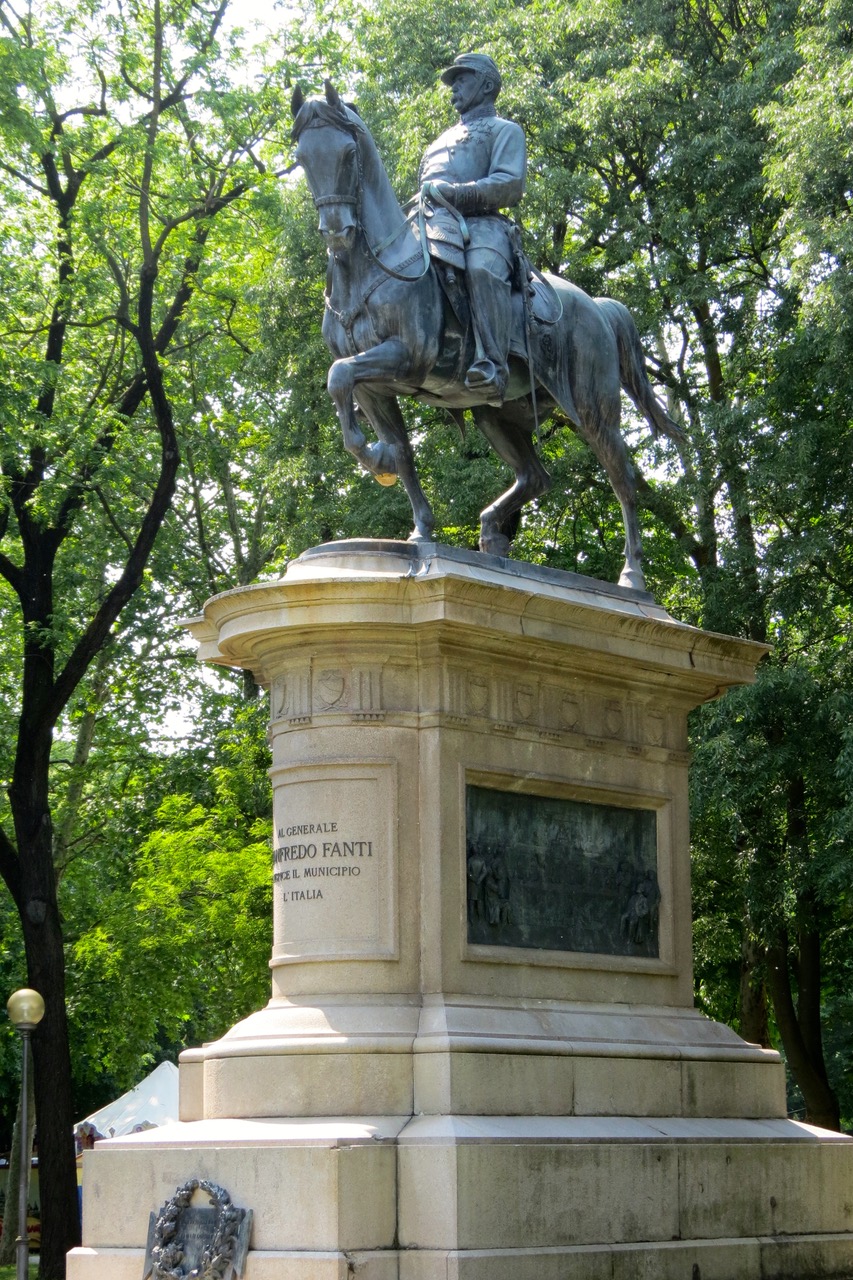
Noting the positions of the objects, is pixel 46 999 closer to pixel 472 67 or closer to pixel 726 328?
pixel 726 328

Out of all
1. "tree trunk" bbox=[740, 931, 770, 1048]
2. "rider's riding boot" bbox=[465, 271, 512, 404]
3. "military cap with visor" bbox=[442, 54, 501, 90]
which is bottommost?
"tree trunk" bbox=[740, 931, 770, 1048]

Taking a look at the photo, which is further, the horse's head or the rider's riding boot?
the rider's riding boot

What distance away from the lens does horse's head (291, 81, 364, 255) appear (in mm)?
11789

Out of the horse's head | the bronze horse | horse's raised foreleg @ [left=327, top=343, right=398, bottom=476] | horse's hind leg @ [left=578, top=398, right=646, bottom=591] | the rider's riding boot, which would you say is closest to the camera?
the horse's head

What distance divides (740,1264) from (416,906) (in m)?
3.10

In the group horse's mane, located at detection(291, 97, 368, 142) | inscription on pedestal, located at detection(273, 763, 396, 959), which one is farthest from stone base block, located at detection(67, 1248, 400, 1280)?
horse's mane, located at detection(291, 97, 368, 142)

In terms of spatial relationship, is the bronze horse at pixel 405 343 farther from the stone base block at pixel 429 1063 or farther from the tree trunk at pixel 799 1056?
the tree trunk at pixel 799 1056

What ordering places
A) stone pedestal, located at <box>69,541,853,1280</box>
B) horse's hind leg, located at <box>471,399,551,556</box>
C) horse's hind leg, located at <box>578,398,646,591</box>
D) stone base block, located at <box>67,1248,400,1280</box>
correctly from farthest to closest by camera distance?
horse's hind leg, located at <box>578,398,646,591</box>, horse's hind leg, located at <box>471,399,551,556</box>, stone pedestal, located at <box>69,541,853,1280</box>, stone base block, located at <box>67,1248,400,1280</box>

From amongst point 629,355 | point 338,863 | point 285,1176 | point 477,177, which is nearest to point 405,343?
point 477,177

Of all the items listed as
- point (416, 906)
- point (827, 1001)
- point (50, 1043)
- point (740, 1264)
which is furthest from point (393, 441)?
point (827, 1001)

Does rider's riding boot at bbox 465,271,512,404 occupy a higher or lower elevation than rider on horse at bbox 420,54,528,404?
lower

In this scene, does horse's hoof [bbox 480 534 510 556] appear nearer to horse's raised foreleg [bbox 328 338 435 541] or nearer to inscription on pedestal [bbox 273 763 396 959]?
horse's raised foreleg [bbox 328 338 435 541]

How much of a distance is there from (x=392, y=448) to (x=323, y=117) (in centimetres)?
218

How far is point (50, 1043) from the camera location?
22.2 metres
